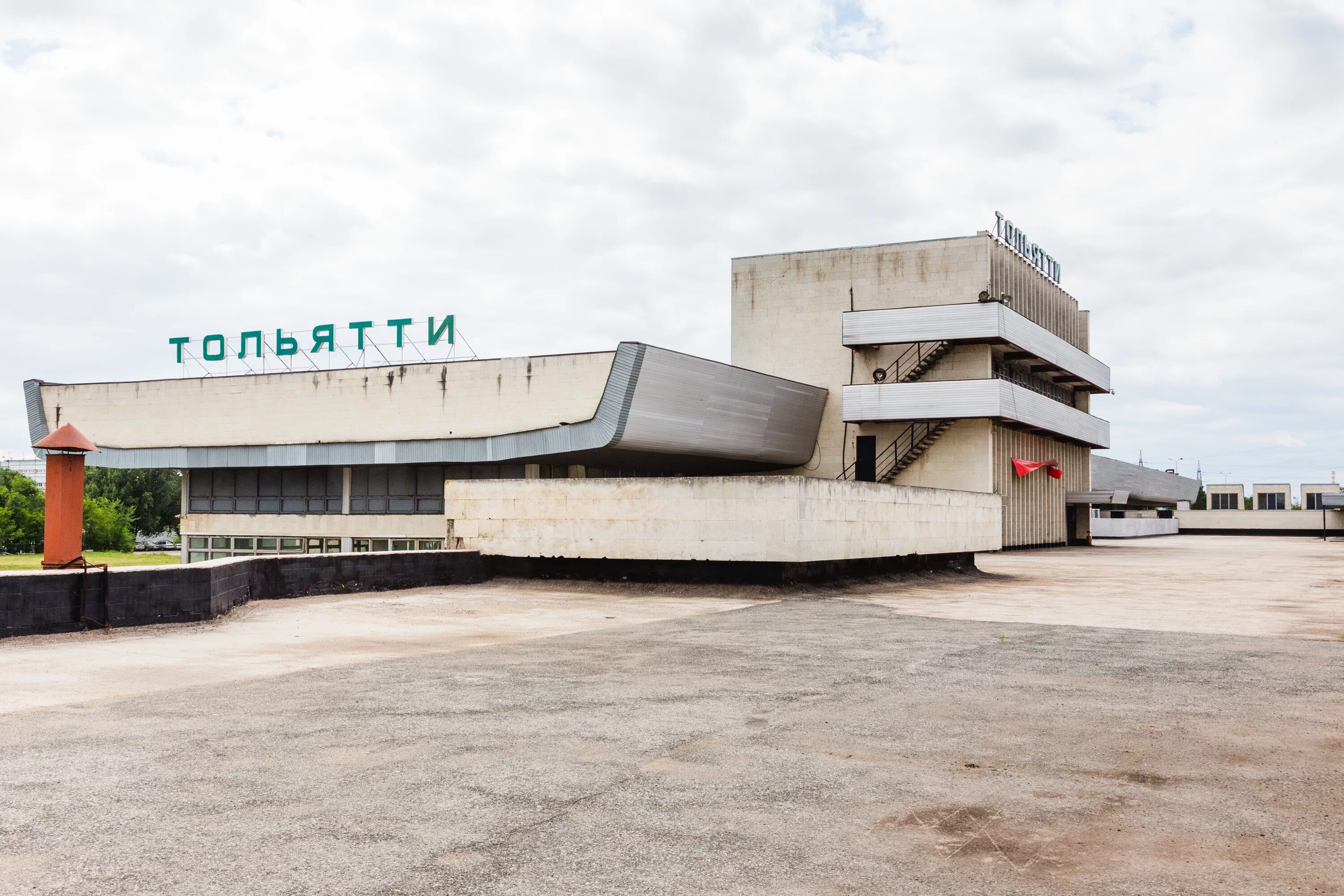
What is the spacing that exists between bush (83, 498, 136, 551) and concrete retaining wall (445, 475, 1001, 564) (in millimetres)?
95248

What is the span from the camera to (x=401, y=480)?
169 feet

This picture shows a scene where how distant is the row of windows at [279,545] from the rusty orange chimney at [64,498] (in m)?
29.8

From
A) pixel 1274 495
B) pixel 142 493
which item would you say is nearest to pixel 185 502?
pixel 142 493

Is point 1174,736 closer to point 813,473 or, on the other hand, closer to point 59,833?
point 59,833

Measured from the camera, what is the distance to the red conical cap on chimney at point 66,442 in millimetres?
19094

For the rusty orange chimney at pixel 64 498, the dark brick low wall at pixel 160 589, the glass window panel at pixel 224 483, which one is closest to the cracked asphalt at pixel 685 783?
the dark brick low wall at pixel 160 589

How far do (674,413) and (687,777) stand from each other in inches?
1415

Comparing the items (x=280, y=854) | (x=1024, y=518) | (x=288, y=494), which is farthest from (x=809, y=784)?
(x=1024, y=518)

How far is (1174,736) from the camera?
910cm

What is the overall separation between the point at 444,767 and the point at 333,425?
44.6 metres

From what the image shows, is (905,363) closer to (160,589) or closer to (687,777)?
(160,589)

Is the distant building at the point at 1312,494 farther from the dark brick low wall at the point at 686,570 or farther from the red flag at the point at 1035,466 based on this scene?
the dark brick low wall at the point at 686,570

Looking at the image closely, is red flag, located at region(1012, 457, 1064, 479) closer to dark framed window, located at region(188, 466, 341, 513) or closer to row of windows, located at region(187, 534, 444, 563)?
row of windows, located at region(187, 534, 444, 563)

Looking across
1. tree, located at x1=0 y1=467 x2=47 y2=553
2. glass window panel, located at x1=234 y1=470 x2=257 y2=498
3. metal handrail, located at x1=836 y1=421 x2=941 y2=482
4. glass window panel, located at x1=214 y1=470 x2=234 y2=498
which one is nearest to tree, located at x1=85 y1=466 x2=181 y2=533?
tree, located at x1=0 y1=467 x2=47 y2=553
